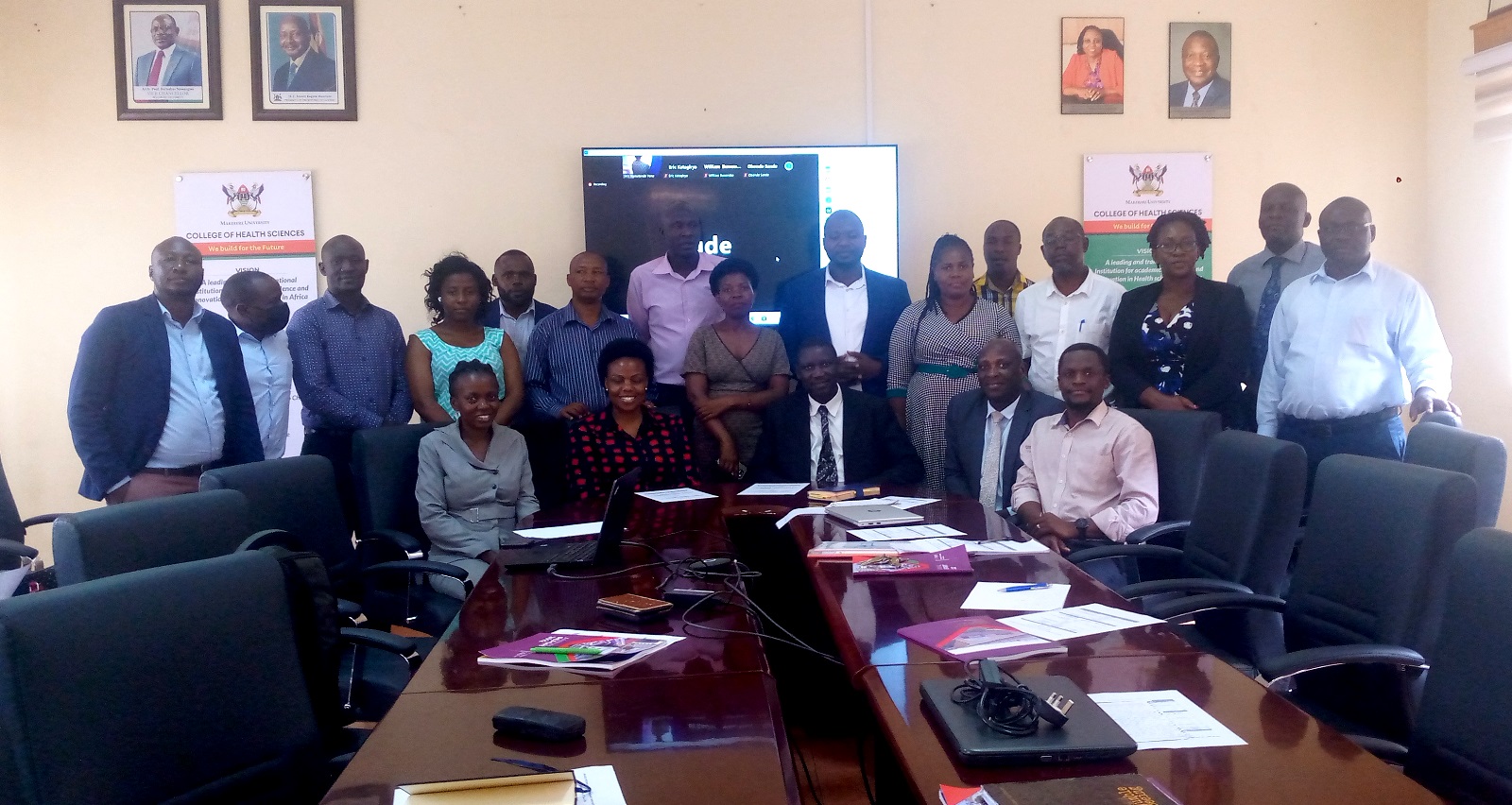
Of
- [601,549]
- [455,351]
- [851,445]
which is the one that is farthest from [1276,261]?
[455,351]

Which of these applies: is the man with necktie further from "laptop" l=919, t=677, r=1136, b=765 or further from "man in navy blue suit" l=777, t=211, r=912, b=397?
"laptop" l=919, t=677, r=1136, b=765

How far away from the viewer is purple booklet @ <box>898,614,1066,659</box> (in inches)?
69.6

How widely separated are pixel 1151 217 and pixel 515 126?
333cm

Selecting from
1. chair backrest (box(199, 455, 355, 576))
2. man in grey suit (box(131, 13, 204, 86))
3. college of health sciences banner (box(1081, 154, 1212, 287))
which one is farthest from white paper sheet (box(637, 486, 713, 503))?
man in grey suit (box(131, 13, 204, 86))

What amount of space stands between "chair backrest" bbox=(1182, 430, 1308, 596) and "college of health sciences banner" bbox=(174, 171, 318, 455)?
4216mm

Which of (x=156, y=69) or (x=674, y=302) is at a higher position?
(x=156, y=69)

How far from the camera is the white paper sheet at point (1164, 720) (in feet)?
4.60

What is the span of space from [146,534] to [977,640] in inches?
68.1

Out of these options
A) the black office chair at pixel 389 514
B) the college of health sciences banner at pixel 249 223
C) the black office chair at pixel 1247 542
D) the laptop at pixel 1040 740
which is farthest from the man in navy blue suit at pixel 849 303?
the laptop at pixel 1040 740

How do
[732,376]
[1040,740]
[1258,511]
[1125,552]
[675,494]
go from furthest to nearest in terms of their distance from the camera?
[732,376] → [675,494] → [1125,552] → [1258,511] → [1040,740]

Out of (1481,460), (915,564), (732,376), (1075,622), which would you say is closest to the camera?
(1075,622)

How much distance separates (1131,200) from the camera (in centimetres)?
545

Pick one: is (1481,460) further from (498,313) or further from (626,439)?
(498,313)

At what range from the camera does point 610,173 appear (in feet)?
17.1
